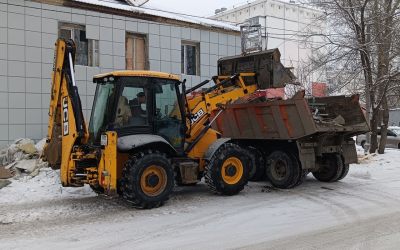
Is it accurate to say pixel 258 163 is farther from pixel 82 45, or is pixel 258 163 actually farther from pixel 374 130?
pixel 374 130

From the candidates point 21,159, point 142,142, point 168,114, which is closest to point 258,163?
point 168,114

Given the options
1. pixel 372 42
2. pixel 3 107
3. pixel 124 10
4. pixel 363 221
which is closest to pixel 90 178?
pixel 363 221

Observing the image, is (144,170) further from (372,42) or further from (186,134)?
(372,42)

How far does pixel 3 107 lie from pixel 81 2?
3.97 m

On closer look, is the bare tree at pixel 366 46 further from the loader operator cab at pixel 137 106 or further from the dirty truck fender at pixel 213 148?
the loader operator cab at pixel 137 106

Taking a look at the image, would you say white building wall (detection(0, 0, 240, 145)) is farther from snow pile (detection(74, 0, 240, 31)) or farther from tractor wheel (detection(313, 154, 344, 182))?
tractor wheel (detection(313, 154, 344, 182))

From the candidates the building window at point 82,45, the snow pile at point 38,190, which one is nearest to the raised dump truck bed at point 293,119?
the snow pile at point 38,190

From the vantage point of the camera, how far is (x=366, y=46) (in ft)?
55.6

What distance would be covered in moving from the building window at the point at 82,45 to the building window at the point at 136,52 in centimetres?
119

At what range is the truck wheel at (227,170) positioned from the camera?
32.9 ft

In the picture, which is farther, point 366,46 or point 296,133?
point 366,46

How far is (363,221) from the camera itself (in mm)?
8016

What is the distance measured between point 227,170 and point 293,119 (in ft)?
6.66

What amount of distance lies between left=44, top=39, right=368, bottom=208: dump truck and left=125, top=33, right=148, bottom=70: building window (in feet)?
19.5
